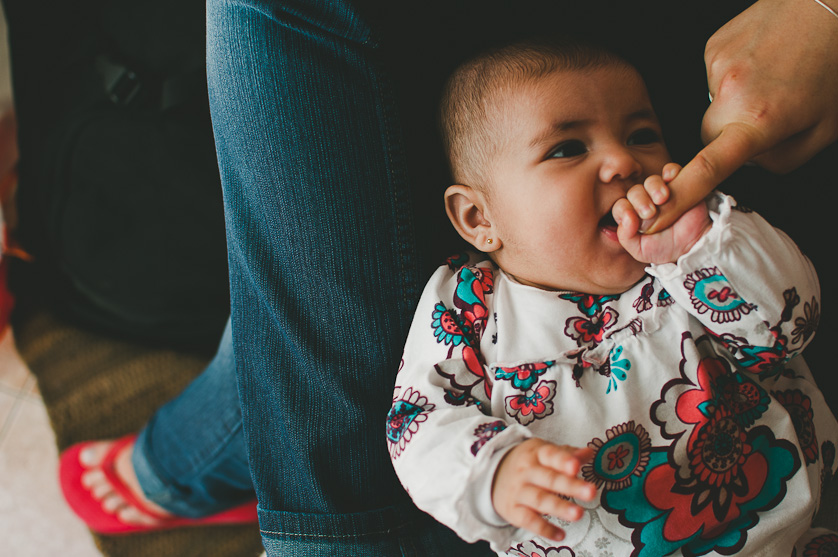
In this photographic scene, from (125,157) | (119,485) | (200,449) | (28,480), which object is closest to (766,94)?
(200,449)

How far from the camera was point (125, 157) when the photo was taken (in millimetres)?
1320

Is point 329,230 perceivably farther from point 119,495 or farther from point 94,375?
point 94,375

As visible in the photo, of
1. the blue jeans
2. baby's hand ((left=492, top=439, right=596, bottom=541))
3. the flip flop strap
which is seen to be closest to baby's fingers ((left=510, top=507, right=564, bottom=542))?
baby's hand ((left=492, top=439, right=596, bottom=541))

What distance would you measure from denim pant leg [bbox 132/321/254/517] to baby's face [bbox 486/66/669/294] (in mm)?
540

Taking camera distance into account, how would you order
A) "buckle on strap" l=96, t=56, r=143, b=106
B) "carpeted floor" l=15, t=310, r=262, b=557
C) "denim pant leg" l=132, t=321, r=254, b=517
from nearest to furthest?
"denim pant leg" l=132, t=321, r=254, b=517 < "buckle on strap" l=96, t=56, r=143, b=106 < "carpeted floor" l=15, t=310, r=262, b=557

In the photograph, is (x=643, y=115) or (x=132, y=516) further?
(x=132, y=516)

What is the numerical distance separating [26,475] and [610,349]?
1.50 m

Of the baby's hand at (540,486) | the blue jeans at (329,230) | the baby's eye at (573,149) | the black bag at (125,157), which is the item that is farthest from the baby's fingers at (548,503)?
the black bag at (125,157)

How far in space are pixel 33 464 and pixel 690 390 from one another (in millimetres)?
1570

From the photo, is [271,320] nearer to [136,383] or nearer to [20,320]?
[136,383]

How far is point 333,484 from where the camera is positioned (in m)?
0.83

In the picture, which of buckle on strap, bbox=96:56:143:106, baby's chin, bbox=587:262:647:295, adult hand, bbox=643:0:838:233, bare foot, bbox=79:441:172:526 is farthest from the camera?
bare foot, bbox=79:441:172:526

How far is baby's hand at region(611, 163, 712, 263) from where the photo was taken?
0.70m

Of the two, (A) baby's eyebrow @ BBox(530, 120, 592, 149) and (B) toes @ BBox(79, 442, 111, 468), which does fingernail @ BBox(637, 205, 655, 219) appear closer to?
(A) baby's eyebrow @ BBox(530, 120, 592, 149)
